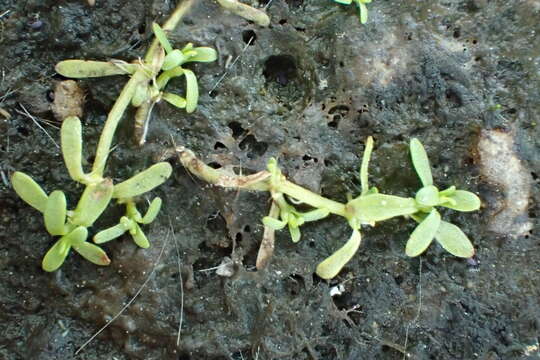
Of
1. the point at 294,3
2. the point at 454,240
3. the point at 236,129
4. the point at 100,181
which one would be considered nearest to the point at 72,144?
the point at 100,181

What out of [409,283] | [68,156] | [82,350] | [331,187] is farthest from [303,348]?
[68,156]

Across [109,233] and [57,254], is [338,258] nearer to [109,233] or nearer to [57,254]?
[109,233]

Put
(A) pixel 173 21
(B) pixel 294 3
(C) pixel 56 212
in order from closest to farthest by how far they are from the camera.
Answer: (C) pixel 56 212 → (A) pixel 173 21 → (B) pixel 294 3

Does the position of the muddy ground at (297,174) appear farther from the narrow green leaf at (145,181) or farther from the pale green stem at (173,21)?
the narrow green leaf at (145,181)

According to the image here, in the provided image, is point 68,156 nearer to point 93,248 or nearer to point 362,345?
point 93,248

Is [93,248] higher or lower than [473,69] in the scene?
lower

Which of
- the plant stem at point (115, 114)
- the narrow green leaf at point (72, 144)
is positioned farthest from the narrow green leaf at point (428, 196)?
the narrow green leaf at point (72, 144)

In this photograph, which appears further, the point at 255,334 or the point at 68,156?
the point at 255,334
